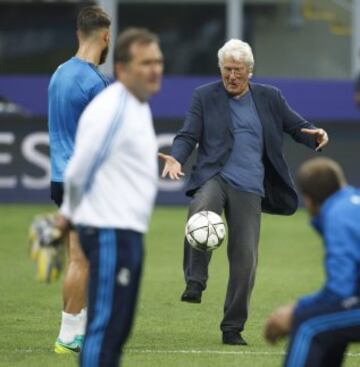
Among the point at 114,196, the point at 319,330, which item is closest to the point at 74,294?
the point at 114,196

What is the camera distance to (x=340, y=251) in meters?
6.98

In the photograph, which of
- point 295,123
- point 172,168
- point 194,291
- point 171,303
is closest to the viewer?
point 172,168

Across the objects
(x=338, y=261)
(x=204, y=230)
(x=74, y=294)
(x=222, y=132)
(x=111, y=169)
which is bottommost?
(x=74, y=294)

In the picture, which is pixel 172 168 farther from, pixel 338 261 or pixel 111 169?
pixel 338 261

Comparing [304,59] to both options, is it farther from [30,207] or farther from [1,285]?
[1,285]

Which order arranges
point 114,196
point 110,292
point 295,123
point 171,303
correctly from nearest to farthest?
point 110,292, point 114,196, point 295,123, point 171,303

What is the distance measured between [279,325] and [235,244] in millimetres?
3608

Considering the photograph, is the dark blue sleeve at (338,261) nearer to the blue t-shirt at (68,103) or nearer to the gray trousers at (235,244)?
the blue t-shirt at (68,103)

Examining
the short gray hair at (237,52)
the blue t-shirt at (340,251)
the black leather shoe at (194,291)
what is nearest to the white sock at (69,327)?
the black leather shoe at (194,291)

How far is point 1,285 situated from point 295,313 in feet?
25.0

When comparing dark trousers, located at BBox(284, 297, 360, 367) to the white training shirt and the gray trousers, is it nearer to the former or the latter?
the white training shirt

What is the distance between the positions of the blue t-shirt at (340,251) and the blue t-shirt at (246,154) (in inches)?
147

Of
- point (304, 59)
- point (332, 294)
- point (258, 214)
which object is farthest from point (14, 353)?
point (304, 59)

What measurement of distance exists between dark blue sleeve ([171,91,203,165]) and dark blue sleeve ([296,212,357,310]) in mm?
3930
